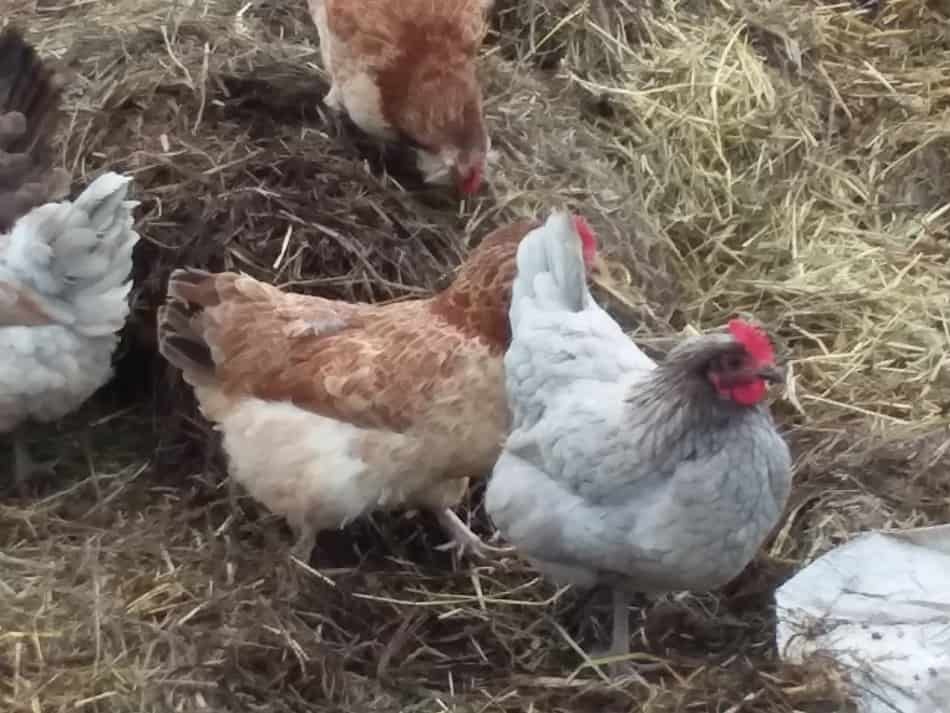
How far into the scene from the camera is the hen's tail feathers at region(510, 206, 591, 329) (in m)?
3.32

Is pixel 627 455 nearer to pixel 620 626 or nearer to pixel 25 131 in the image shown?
pixel 620 626

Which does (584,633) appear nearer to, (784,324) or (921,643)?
(921,643)

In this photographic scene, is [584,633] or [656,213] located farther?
[656,213]

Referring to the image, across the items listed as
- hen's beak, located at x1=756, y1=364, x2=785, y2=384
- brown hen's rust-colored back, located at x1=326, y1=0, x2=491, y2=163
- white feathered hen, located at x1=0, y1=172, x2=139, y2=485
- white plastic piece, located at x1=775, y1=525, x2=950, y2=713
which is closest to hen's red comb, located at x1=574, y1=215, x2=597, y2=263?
hen's beak, located at x1=756, y1=364, x2=785, y2=384

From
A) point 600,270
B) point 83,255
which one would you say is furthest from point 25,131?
point 600,270

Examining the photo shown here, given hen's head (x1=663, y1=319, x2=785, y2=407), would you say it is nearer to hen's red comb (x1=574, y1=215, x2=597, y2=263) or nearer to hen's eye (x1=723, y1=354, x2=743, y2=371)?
hen's eye (x1=723, y1=354, x2=743, y2=371)

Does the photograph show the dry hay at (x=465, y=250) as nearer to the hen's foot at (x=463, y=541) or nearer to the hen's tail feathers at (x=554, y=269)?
the hen's foot at (x=463, y=541)

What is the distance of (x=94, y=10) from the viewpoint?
5102 millimetres

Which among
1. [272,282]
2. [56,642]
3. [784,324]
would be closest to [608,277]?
[784,324]

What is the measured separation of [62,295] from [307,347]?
2.44 feet

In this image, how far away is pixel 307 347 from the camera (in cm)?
367

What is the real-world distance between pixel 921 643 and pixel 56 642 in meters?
1.81

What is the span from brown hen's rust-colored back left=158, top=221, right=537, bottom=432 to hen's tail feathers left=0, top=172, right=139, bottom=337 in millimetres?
216

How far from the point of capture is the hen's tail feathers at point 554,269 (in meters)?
3.32
